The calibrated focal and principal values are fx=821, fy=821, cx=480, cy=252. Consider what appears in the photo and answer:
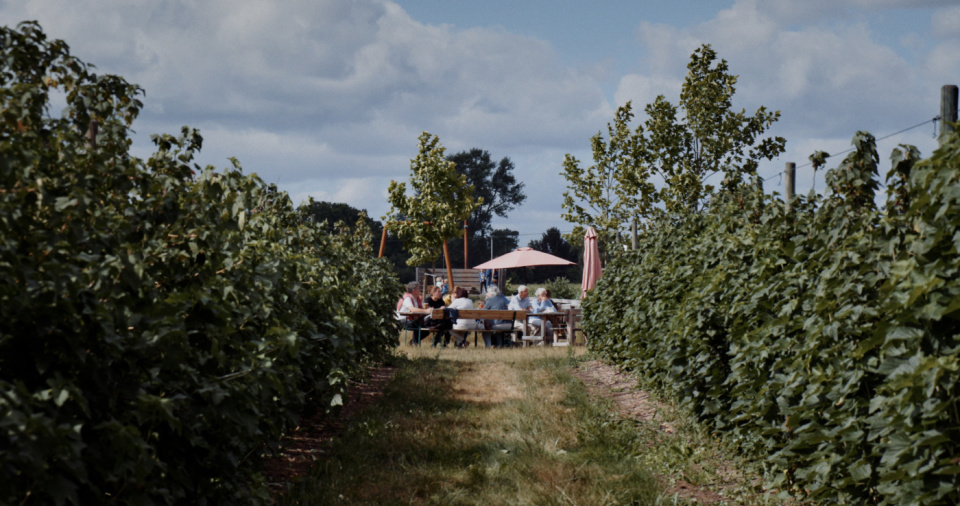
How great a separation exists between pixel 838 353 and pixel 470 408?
4527mm

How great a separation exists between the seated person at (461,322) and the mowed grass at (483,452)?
19.2 ft

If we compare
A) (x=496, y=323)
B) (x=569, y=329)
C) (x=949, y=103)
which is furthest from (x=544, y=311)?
(x=949, y=103)

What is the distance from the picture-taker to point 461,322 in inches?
600

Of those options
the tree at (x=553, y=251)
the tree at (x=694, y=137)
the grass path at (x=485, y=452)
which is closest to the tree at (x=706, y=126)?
the tree at (x=694, y=137)

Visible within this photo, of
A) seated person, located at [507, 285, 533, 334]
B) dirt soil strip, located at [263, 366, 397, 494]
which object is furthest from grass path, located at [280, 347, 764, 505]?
seated person, located at [507, 285, 533, 334]

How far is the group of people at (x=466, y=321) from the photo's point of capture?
15328mm

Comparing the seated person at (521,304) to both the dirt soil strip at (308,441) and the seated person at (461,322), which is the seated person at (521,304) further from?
the dirt soil strip at (308,441)

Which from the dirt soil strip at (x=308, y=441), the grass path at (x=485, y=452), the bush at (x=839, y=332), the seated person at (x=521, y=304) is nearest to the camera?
the bush at (x=839, y=332)

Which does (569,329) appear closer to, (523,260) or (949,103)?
(523,260)

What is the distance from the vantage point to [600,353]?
11.6m

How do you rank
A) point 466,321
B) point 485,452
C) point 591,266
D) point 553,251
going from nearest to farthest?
1. point 485,452
2. point 466,321
3. point 591,266
4. point 553,251

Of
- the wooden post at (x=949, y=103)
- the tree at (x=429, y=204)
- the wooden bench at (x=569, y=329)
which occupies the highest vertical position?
the tree at (x=429, y=204)

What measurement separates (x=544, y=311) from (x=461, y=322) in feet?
5.38

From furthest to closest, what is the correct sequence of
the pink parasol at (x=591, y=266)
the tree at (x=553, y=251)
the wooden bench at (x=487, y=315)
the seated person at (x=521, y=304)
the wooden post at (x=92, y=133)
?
1. the tree at (x=553, y=251)
2. the pink parasol at (x=591, y=266)
3. the seated person at (x=521, y=304)
4. the wooden bench at (x=487, y=315)
5. the wooden post at (x=92, y=133)
